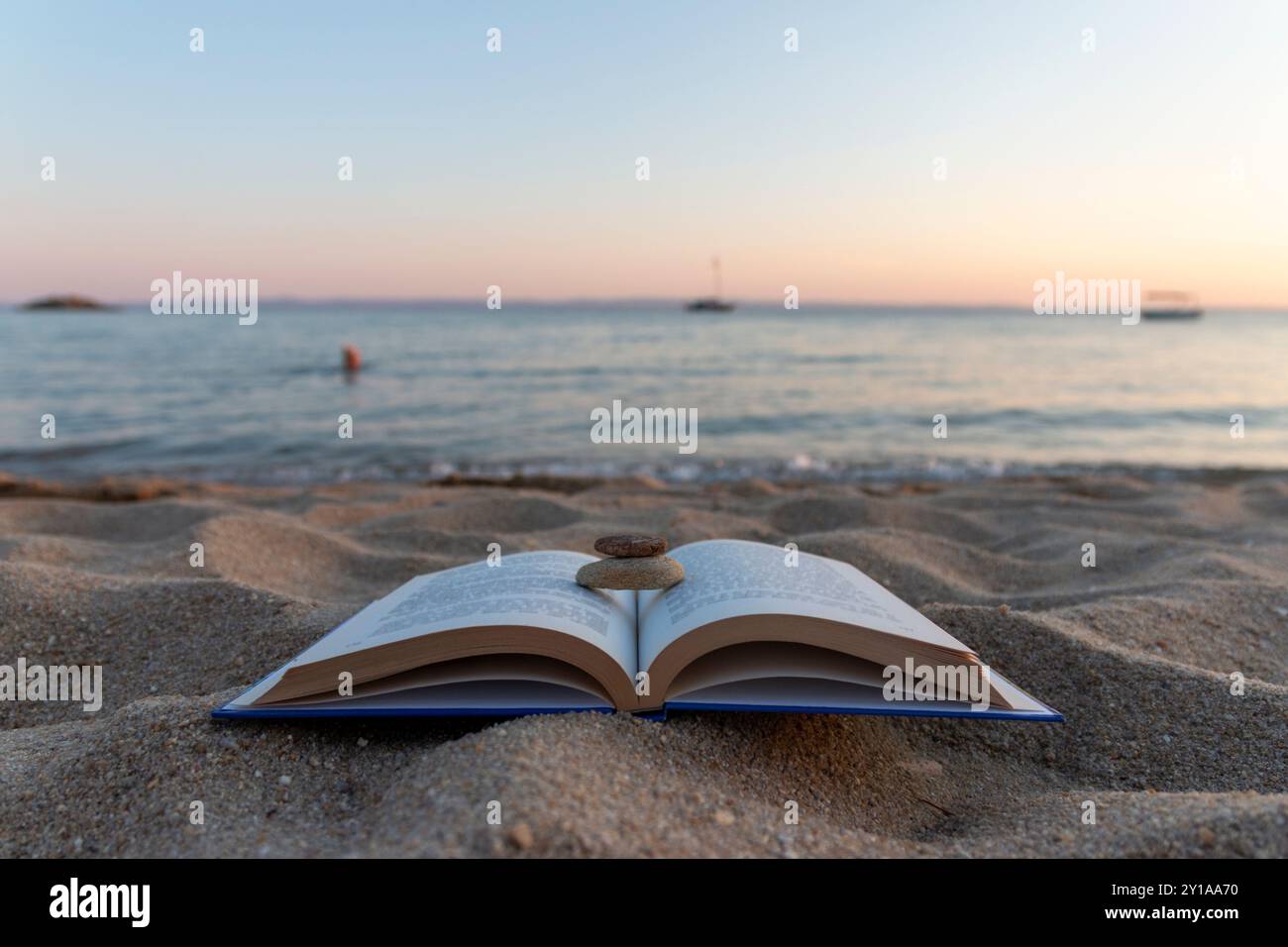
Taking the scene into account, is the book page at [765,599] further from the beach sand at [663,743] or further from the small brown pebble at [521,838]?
the small brown pebble at [521,838]

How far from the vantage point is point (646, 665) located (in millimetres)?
1790

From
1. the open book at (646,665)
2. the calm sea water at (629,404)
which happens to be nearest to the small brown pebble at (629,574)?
the open book at (646,665)

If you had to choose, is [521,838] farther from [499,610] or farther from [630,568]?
[630,568]

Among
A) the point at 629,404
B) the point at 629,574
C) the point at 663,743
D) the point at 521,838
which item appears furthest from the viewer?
the point at 629,404

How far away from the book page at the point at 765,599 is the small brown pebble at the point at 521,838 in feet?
1.85

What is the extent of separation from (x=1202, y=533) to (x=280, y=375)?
18.8m

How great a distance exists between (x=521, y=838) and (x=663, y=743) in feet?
1.80

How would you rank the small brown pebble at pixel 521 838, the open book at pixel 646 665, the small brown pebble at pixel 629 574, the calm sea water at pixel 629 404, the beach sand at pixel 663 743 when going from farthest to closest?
the calm sea water at pixel 629 404, the small brown pebble at pixel 629 574, the open book at pixel 646 665, the beach sand at pixel 663 743, the small brown pebble at pixel 521 838

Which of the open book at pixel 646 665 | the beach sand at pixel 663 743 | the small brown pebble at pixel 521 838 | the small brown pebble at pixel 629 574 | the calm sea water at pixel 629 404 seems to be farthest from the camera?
the calm sea water at pixel 629 404

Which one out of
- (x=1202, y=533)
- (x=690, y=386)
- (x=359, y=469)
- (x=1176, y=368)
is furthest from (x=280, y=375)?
(x=1176, y=368)

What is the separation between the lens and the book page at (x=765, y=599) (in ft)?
5.89

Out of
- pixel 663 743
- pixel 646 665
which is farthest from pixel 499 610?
pixel 663 743

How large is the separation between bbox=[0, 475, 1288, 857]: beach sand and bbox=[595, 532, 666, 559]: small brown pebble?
56 cm
